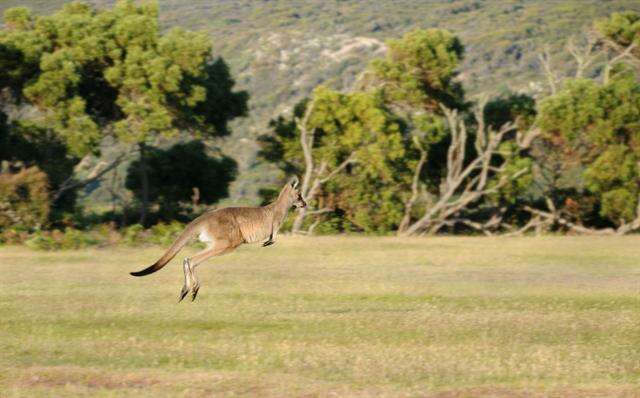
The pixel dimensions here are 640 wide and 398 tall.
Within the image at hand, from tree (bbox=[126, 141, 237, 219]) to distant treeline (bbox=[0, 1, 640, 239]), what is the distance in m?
0.05

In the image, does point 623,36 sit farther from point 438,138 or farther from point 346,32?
point 346,32

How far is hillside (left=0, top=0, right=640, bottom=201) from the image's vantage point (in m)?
106

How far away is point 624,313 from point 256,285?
244 inches

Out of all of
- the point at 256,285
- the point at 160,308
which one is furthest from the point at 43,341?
the point at 256,285

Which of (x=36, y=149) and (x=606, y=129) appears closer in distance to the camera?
(x=36, y=149)

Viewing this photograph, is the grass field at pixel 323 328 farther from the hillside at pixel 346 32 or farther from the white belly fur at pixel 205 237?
the hillside at pixel 346 32

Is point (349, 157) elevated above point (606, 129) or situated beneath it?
elevated above

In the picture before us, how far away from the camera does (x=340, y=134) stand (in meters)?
35.3

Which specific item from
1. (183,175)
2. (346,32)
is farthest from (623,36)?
(346,32)

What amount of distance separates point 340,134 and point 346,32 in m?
94.3

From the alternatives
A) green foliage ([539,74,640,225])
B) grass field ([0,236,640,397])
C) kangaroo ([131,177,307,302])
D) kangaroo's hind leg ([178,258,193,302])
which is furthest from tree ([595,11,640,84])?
kangaroo's hind leg ([178,258,193,302])

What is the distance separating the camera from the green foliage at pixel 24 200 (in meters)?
29.8

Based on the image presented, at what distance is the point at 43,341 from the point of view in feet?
39.9

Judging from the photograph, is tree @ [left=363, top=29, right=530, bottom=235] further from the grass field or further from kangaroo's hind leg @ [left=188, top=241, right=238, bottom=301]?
kangaroo's hind leg @ [left=188, top=241, right=238, bottom=301]
